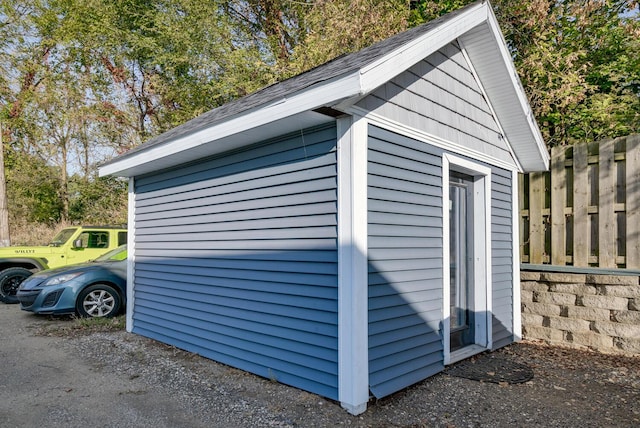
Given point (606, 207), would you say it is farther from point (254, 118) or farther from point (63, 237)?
point (63, 237)

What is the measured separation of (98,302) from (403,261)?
Result: 5.39 m

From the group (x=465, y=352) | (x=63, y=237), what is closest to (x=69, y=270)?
(x=63, y=237)

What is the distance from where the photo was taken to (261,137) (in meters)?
4.02

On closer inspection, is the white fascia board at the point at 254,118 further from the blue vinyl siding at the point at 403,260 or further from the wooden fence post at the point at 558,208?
the wooden fence post at the point at 558,208

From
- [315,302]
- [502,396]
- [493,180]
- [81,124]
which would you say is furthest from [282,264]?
[81,124]

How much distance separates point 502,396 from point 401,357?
938 millimetres

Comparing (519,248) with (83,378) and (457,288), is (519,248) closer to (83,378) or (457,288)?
(457,288)

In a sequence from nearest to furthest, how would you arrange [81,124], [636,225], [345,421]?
1. [345,421]
2. [636,225]
3. [81,124]

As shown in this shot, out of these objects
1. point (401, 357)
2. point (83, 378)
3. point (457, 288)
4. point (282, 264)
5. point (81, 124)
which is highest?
point (81, 124)

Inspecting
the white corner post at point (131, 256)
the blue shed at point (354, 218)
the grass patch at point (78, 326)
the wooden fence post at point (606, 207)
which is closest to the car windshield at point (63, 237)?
the grass patch at point (78, 326)

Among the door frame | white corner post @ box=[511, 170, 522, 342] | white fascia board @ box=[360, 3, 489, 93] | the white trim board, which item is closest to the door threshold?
the door frame

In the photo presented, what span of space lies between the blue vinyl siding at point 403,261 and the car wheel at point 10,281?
26.7 feet

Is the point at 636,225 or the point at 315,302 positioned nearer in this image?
the point at 315,302

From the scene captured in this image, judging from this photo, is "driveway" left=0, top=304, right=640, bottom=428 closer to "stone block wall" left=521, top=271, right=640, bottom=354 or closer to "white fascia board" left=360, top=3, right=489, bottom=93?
"stone block wall" left=521, top=271, right=640, bottom=354
